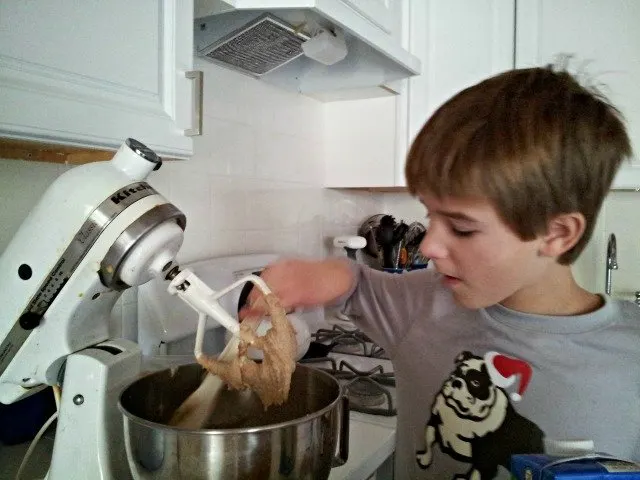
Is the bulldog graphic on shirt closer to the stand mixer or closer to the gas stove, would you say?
Result: the stand mixer

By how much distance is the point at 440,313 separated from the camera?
80 cm

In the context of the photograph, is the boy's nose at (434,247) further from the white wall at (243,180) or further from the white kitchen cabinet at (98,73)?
the white wall at (243,180)

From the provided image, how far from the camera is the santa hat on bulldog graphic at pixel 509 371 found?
71cm

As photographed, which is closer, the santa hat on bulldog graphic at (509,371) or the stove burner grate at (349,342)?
the santa hat on bulldog graphic at (509,371)

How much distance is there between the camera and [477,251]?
67 centimetres

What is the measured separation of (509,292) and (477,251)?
0.30ft

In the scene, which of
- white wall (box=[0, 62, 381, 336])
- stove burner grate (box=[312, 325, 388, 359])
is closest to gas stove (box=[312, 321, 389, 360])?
stove burner grate (box=[312, 325, 388, 359])

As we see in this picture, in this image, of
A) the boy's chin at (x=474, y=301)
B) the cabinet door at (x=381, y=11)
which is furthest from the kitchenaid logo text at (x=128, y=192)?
the cabinet door at (x=381, y=11)

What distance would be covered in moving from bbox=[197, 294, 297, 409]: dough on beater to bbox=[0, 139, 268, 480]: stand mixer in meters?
0.02

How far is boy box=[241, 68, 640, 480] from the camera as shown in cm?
64

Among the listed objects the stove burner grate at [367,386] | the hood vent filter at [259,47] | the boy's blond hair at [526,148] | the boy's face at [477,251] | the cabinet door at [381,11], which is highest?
the cabinet door at [381,11]

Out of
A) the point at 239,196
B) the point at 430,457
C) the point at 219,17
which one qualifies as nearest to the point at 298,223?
the point at 239,196

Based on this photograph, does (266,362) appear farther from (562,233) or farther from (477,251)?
(562,233)

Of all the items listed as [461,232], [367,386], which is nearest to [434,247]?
[461,232]
